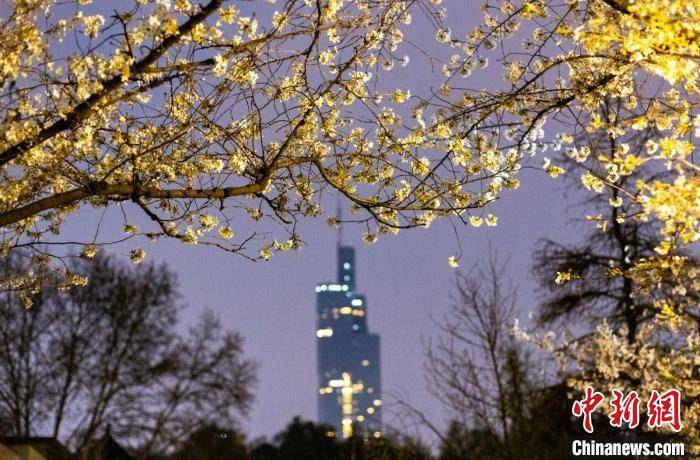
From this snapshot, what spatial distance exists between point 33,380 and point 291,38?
18.5 metres

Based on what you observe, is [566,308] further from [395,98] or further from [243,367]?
[395,98]

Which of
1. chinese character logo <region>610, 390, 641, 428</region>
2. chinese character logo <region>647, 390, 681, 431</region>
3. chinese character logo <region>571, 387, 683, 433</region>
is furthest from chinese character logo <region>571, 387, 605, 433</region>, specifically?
chinese character logo <region>647, 390, 681, 431</region>

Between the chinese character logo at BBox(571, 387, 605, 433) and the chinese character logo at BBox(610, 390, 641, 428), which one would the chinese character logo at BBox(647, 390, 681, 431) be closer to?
the chinese character logo at BBox(610, 390, 641, 428)

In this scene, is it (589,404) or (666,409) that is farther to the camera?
(589,404)

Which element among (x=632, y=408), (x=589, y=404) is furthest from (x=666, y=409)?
(x=589, y=404)

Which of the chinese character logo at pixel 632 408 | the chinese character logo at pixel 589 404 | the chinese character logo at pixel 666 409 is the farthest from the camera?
the chinese character logo at pixel 589 404

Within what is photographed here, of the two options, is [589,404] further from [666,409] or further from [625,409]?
[666,409]

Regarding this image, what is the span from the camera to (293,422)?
1866 inches

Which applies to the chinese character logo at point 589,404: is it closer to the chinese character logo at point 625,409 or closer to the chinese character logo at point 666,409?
the chinese character logo at point 625,409

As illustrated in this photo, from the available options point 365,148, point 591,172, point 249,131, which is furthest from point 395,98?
point 591,172

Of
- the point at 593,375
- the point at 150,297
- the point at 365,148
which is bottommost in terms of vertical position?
the point at 593,375

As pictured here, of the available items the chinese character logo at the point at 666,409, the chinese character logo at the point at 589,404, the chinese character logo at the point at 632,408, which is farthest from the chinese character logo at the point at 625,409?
the chinese character logo at the point at 666,409

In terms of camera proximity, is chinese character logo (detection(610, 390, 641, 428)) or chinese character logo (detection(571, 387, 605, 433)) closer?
chinese character logo (detection(610, 390, 641, 428))

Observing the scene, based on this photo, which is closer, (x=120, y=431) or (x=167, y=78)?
(x=167, y=78)
